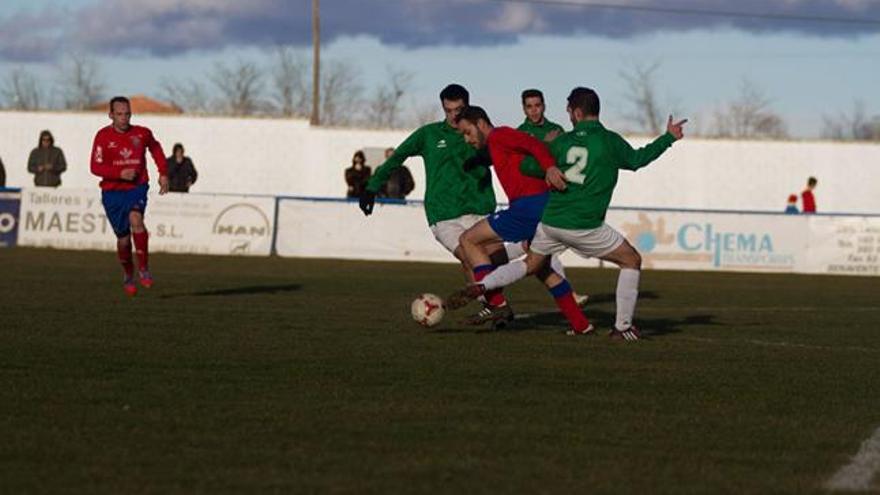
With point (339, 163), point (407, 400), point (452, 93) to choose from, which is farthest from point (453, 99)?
point (339, 163)

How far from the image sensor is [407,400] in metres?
9.30

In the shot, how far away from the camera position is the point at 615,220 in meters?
31.1

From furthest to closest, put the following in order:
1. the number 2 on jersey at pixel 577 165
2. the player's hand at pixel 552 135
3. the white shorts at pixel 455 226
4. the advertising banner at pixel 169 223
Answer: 1. the advertising banner at pixel 169 223
2. the white shorts at pixel 455 226
3. the player's hand at pixel 552 135
4. the number 2 on jersey at pixel 577 165

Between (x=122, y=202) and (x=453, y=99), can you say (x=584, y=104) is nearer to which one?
(x=453, y=99)

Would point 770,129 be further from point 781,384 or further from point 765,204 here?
point 781,384

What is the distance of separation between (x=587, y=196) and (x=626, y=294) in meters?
0.86

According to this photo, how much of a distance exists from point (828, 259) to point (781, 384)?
21.1 m

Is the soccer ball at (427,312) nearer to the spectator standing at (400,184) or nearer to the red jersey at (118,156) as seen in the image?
the red jersey at (118,156)

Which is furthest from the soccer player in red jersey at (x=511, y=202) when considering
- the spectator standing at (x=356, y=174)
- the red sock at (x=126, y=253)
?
the spectator standing at (x=356, y=174)

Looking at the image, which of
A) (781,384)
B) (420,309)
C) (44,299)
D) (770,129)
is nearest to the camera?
(781,384)

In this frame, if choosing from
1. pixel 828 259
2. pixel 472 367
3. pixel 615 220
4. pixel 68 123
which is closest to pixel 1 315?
pixel 472 367

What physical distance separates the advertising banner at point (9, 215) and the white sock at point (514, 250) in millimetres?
17449

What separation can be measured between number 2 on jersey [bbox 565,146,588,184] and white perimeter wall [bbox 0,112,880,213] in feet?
112

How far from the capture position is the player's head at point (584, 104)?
13281mm
